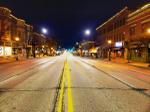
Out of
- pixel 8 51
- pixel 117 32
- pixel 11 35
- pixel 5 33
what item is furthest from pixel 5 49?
pixel 117 32

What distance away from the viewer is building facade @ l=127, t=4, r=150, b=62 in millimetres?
35938

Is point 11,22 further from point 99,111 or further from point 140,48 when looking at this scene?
point 99,111

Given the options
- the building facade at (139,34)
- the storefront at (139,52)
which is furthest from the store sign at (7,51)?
the storefront at (139,52)

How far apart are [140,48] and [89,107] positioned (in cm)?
3349

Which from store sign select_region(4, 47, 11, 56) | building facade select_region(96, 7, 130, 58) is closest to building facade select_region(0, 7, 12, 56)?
store sign select_region(4, 47, 11, 56)

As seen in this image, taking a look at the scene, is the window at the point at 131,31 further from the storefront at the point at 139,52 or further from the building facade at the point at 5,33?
the building facade at the point at 5,33

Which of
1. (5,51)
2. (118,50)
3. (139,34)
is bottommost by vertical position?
(5,51)

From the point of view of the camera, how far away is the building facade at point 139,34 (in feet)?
118

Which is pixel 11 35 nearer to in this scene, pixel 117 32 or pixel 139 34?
pixel 117 32

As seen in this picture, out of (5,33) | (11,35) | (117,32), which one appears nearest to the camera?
(5,33)

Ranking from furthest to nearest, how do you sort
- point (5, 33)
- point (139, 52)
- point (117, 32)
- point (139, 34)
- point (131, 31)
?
point (117, 32)
point (5, 33)
point (131, 31)
point (139, 52)
point (139, 34)

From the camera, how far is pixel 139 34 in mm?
38844

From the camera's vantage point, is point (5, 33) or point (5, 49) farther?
point (5, 49)

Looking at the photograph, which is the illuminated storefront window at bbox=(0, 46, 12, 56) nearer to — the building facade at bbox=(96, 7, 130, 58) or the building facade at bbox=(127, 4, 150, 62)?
the building facade at bbox=(96, 7, 130, 58)
